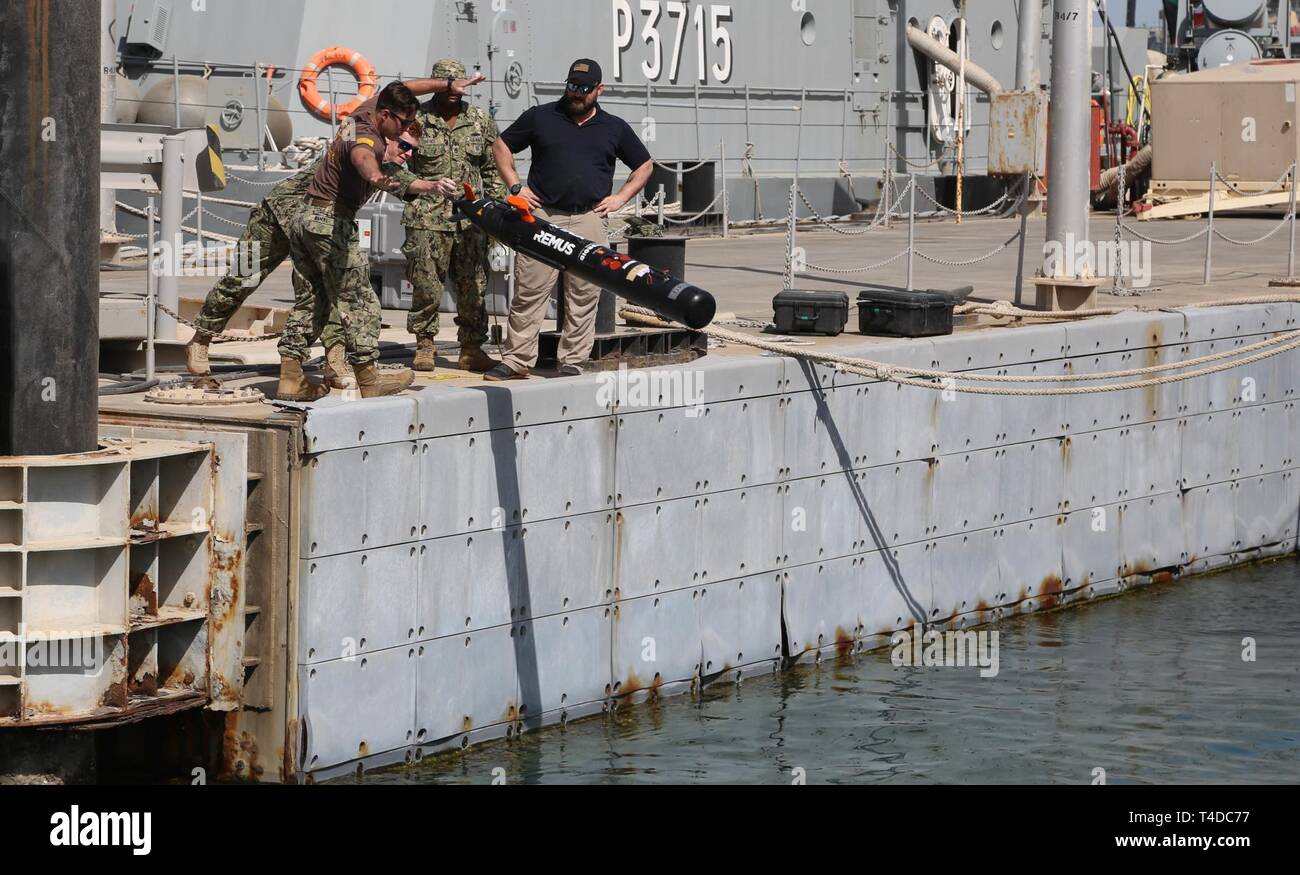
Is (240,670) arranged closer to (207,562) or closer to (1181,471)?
(207,562)

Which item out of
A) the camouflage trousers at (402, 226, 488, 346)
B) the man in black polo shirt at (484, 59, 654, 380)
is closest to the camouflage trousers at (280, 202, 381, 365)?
the camouflage trousers at (402, 226, 488, 346)

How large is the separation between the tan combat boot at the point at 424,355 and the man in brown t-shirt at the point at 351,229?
1261 mm

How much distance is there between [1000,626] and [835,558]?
1.67 metres

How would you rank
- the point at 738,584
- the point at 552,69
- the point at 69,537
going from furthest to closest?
1. the point at 552,69
2. the point at 738,584
3. the point at 69,537

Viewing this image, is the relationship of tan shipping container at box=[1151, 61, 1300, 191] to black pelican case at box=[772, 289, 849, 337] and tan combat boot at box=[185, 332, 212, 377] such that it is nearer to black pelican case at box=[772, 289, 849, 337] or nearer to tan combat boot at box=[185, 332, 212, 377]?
black pelican case at box=[772, 289, 849, 337]

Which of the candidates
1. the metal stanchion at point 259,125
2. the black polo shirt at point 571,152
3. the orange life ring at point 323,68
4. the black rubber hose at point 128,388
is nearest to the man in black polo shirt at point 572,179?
the black polo shirt at point 571,152

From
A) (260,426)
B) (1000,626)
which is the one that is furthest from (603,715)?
(1000,626)

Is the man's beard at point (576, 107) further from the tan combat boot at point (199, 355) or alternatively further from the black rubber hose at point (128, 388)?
the black rubber hose at point (128, 388)

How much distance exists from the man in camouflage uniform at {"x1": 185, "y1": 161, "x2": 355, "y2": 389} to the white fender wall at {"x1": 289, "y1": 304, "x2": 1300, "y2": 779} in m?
0.49

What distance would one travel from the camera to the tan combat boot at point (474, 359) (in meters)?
10.8

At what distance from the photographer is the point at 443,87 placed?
34.7 feet

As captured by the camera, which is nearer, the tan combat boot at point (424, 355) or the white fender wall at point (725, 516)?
the white fender wall at point (725, 516)

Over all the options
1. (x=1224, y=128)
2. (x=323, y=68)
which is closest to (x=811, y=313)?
(x=323, y=68)

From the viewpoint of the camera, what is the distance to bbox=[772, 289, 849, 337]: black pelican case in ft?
40.4
